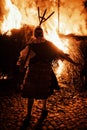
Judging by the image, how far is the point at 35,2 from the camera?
45.2 ft

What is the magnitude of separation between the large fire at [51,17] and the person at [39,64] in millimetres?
6588

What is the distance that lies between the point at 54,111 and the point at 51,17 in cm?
712

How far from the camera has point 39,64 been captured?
21.3ft

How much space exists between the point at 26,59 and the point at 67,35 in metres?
7.23

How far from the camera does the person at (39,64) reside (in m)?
6.42

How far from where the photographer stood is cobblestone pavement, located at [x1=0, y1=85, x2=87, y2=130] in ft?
21.6

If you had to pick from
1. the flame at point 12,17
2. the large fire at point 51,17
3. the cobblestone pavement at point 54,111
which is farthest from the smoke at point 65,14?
the cobblestone pavement at point 54,111

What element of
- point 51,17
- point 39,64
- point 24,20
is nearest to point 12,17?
point 24,20

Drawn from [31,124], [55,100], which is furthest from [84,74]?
[31,124]

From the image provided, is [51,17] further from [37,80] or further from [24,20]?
[37,80]

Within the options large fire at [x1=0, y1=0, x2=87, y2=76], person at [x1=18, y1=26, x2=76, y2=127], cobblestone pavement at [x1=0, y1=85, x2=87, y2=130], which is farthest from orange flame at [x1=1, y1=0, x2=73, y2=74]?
person at [x1=18, y1=26, x2=76, y2=127]

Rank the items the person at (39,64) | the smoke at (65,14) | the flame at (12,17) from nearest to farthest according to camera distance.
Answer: the person at (39,64) < the smoke at (65,14) < the flame at (12,17)

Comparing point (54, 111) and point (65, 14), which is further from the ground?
point (65, 14)

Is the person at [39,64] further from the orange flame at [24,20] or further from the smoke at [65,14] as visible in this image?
the smoke at [65,14]
